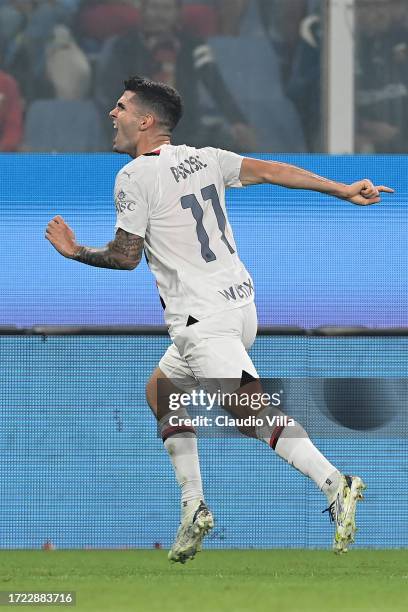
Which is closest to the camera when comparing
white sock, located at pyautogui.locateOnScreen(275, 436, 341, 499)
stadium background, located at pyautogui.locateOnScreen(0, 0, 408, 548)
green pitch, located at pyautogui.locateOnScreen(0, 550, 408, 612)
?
green pitch, located at pyautogui.locateOnScreen(0, 550, 408, 612)

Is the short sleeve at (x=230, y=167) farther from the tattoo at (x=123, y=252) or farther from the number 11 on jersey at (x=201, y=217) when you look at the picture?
the tattoo at (x=123, y=252)

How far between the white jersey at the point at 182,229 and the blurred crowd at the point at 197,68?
7.78 ft

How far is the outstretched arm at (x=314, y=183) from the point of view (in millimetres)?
5066

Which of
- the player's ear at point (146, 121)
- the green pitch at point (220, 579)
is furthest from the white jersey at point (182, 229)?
the green pitch at point (220, 579)

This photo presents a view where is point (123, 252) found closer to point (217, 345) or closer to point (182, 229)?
point (182, 229)

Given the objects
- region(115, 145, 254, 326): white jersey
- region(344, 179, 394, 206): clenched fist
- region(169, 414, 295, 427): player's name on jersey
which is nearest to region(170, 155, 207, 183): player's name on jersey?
region(115, 145, 254, 326): white jersey

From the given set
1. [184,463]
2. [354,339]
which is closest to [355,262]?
[354,339]

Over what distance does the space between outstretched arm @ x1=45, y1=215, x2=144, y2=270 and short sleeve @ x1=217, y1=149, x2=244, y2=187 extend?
0.47 meters

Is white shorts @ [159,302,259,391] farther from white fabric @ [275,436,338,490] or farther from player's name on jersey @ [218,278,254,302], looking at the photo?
white fabric @ [275,436,338,490]

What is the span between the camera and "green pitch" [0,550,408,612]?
4.62 meters

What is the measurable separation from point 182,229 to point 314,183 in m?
0.53

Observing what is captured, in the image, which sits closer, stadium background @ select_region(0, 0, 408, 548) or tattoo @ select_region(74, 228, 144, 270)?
tattoo @ select_region(74, 228, 144, 270)

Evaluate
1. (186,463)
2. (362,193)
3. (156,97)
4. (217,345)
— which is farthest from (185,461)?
(156,97)

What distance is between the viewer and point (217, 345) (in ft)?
16.5
